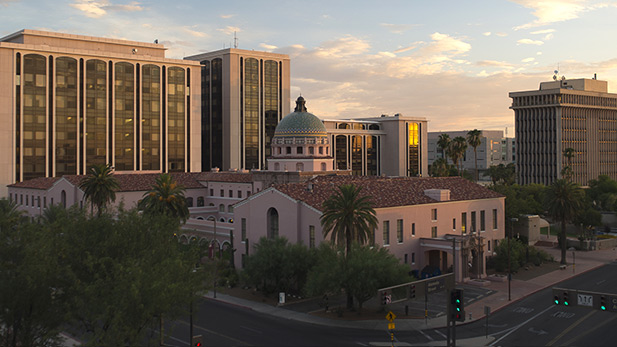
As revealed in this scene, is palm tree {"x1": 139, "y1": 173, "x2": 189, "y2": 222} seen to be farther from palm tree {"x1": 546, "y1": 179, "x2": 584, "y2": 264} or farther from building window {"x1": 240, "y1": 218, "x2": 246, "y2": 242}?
palm tree {"x1": 546, "y1": 179, "x2": 584, "y2": 264}

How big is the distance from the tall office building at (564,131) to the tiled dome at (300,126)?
94949 millimetres

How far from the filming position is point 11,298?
29.0 meters

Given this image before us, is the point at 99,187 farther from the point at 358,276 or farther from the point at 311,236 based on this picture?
the point at 358,276

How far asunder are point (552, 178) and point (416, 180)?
327 feet

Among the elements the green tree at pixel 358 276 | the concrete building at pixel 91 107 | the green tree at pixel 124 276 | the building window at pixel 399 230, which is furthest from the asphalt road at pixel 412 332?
the concrete building at pixel 91 107

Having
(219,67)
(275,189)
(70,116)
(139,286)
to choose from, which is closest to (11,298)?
(139,286)

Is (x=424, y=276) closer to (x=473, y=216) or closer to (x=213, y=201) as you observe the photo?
(x=473, y=216)

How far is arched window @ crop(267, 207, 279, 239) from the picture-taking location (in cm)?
6429

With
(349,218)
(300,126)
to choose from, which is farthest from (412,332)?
(300,126)

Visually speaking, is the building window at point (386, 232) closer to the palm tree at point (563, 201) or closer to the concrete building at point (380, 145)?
the palm tree at point (563, 201)

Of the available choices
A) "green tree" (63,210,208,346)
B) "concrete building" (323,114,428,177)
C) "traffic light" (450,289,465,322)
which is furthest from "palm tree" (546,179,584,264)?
"concrete building" (323,114,428,177)

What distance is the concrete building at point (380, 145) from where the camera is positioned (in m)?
188

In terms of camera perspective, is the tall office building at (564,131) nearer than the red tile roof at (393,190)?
No

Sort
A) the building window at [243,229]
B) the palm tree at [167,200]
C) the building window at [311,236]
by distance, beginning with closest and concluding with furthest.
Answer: the building window at [311,236] < the palm tree at [167,200] < the building window at [243,229]
